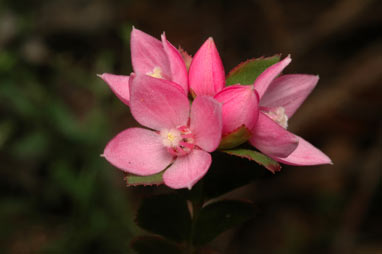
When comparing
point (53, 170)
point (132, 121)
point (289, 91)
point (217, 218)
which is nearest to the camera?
point (217, 218)

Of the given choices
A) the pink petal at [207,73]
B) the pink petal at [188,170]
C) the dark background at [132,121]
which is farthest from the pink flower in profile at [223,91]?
the dark background at [132,121]

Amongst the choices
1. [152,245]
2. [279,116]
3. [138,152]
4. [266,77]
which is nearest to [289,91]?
[279,116]

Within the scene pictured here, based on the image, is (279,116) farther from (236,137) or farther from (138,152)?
(138,152)

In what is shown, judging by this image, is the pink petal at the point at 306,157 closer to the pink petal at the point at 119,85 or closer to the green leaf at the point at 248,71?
the green leaf at the point at 248,71

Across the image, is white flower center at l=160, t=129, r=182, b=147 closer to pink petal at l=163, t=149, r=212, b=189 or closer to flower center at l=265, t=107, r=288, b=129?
pink petal at l=163, t=149, r=212, b=189

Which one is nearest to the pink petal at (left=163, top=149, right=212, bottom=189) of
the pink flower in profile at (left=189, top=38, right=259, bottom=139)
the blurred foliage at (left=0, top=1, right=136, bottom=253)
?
the pink flower in profile at (left=189, top=38, right=259, bottom=139)

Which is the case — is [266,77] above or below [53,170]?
above

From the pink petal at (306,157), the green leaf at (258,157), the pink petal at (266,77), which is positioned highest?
the pink petal at (266,77)
